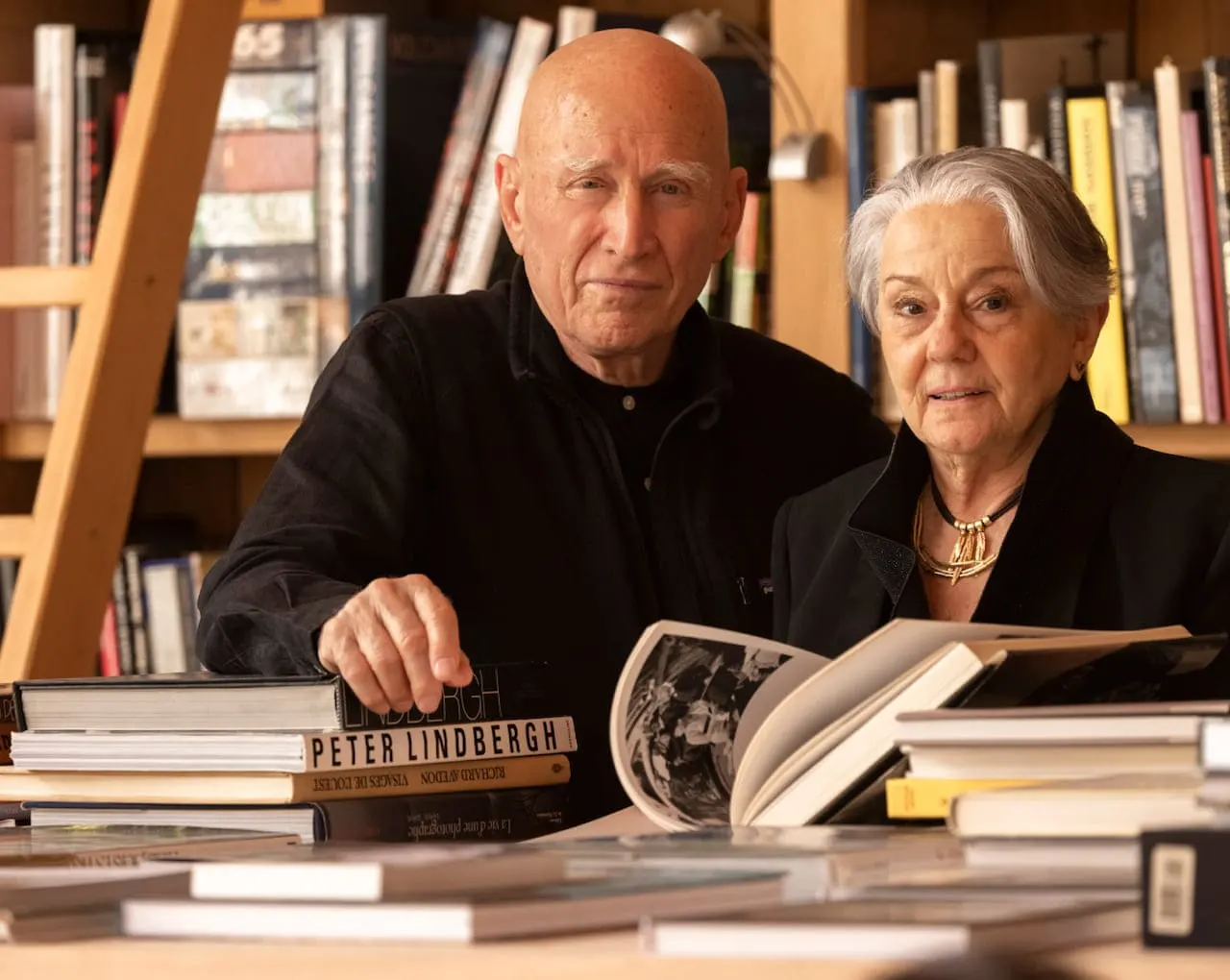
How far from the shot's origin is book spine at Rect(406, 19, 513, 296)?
2385 millimetres

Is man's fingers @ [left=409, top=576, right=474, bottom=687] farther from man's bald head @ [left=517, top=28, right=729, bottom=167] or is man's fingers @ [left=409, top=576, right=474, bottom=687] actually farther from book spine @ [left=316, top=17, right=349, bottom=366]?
book spine @ [left=316, top=17, right=349, bottom=366]

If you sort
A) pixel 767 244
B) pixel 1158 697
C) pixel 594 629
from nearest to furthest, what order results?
1. pixel 1158 697
2. pixel 594 629
3. pixel 767 244

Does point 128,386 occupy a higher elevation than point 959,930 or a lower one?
higher

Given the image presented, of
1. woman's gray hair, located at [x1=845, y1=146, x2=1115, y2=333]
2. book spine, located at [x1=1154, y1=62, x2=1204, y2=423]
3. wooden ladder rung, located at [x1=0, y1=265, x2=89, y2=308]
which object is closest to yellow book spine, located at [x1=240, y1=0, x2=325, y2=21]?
wooden ladder rung, located at [x1=0, y1=265, x2=89, y2=308]

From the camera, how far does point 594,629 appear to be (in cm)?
169

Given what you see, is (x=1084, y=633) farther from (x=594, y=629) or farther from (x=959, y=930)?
(x=594, y=629)

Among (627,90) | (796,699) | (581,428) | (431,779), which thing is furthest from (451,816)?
(627,90)

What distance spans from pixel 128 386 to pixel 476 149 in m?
0.57

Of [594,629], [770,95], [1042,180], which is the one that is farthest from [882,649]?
[770,95]

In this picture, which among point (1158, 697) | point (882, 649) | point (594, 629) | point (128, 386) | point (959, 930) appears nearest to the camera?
point (959, 930)

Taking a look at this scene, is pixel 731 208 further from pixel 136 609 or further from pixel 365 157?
pixel 136 609

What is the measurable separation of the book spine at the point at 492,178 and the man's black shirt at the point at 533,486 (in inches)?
20.4

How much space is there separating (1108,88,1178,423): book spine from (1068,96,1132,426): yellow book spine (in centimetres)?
1

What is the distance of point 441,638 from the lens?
3.58ft
